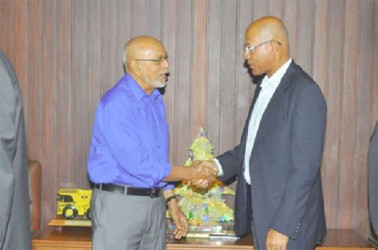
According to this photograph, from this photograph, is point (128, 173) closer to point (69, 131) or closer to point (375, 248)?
point (69, 131)

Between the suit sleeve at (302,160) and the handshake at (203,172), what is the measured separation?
776 millimetres

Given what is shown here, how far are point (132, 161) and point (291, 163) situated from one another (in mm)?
754

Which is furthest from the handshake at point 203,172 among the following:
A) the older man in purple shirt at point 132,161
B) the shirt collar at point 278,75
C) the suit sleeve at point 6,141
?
the suit sleeve at point 6,141

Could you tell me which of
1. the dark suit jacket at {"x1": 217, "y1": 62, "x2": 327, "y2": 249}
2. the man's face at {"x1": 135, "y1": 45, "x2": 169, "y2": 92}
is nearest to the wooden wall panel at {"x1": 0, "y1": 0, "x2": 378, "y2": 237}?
the man's face at {"x1": 135, "y1": 45, "x2": 169, "y2": 92}

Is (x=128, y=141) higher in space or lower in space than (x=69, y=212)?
higher

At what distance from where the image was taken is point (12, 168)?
1.59 meters

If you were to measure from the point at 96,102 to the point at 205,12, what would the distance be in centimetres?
95

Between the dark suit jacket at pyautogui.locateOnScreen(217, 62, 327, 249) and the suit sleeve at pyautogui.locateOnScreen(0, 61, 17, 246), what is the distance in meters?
1.20

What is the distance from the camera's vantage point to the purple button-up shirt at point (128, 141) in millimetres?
2643

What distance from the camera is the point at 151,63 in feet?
9.25

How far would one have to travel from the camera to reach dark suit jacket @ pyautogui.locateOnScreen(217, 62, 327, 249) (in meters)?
2.33

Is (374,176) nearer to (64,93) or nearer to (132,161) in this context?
(132,161)

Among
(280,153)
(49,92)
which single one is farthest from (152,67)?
(49,92)

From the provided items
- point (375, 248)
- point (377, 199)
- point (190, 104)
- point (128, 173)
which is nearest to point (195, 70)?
point (190, 104)
